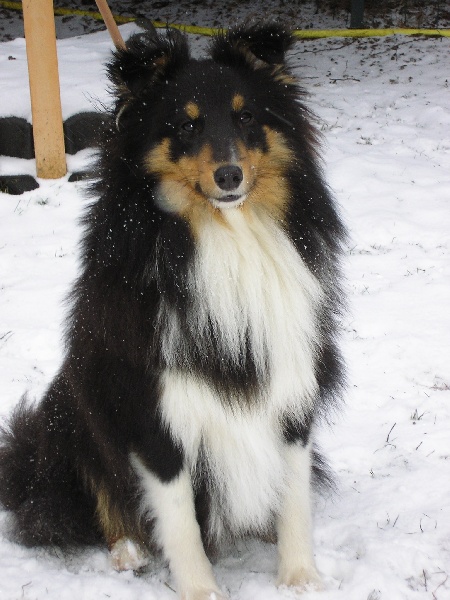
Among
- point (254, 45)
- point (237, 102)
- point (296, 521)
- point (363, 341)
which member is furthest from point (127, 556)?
point (363, 341)

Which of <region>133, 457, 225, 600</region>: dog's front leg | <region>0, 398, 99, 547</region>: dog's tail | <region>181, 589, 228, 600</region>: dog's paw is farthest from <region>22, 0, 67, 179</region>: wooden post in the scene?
<region>181, 589, 228, 600</region>: dog's paw

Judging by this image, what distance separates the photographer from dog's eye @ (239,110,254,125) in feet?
8.40

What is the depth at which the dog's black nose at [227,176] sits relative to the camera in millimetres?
2426

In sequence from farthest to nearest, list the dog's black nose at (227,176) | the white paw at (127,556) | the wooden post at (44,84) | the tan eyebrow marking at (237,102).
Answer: the wooden post at (44,84) < the white paw at (127,556) < the tan eyebrow marking at (237,102) < the dog's black nose at (227,176)

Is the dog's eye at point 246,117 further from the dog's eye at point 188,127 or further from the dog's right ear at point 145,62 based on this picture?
the dog's right ear at point 145,62

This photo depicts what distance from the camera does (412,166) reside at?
7.30m

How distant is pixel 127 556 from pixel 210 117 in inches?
64.0

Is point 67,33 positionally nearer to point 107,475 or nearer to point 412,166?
point 412,166

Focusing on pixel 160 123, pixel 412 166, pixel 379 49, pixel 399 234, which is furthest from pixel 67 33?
pixel 160 123

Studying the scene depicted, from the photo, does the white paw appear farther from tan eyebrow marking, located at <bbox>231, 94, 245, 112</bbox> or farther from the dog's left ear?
the dog's left ear

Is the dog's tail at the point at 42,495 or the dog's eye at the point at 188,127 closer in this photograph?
the dog's eye at the point at 188,127

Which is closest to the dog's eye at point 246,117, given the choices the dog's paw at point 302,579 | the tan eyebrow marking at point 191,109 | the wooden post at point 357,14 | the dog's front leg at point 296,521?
the tan eyebrow marking at point 191,109

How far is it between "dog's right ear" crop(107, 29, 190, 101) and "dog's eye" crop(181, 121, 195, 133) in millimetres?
195

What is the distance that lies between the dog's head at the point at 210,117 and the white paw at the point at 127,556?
4.24 feet
